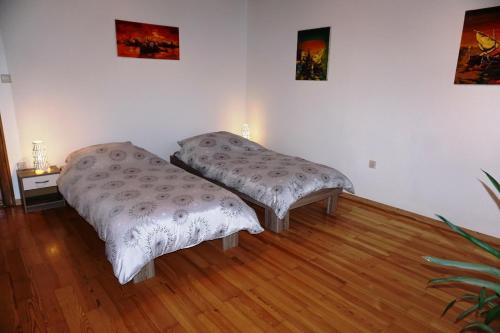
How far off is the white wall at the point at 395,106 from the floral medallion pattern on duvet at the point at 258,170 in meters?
0.62

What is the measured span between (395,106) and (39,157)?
152 inches

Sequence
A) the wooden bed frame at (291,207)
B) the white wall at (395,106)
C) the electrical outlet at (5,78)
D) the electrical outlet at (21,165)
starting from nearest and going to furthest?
the white wall at (395,106), the wooden bed frame at (291,207), the electrical outlet at (5,78), the electrical outlet at (21,165)

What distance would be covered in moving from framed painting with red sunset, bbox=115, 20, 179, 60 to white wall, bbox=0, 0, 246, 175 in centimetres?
7

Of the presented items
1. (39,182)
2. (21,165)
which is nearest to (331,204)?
(39,182)

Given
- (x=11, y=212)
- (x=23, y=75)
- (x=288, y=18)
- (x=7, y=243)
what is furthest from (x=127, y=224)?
(x=288, y=18)

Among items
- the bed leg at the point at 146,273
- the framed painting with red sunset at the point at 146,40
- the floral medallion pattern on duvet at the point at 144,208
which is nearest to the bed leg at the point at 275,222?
the floral medallion pattern on duvet at the point at 144,208

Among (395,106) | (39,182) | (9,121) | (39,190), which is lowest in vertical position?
(39,190)

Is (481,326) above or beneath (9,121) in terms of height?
beneath

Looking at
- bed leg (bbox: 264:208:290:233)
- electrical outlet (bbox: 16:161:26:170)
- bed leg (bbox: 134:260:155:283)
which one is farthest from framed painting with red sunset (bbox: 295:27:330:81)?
electrical outlet (bbox: 16:161:26:170)

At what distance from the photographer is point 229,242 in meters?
2.78

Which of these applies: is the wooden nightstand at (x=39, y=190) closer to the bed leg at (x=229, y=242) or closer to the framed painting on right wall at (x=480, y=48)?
the bed leg at (x=229, y=242)

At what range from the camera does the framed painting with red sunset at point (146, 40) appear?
3.94 meters

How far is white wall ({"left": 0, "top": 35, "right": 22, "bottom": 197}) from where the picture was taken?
→ 333 centimetres

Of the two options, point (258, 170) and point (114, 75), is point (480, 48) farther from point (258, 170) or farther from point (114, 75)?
point (114, 75)
